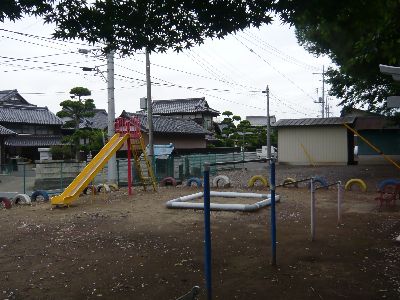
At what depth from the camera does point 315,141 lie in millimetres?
27922

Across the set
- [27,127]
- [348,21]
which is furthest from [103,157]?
[27,127]

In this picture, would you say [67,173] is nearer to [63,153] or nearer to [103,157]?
[103,157]

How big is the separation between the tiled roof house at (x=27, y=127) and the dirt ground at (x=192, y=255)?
26856 millimetres

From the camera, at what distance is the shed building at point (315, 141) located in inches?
1064

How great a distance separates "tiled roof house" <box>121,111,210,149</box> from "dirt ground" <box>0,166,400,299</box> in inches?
844

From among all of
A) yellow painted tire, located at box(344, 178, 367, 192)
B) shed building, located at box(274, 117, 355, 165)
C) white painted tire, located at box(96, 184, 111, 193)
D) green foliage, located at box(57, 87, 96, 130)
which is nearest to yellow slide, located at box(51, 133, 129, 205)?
white painted tire, located at box(96, 184, 111, 193)

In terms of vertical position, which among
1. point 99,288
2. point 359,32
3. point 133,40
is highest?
point 133,40

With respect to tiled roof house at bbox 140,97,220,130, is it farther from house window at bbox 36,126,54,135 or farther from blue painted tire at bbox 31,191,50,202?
blue painted tire at bbox 31,191,50,202

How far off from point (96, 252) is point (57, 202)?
5.40 m

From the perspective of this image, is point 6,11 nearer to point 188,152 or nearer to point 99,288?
point 99,288

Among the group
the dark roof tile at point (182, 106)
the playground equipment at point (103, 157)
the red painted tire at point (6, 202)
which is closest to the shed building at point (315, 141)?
the playground equipment at point (103, 157)

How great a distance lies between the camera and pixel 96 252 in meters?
6.48

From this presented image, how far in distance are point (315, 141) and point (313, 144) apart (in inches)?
9.7

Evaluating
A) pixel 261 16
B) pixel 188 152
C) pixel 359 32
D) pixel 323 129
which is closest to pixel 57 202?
pixel 261 16
